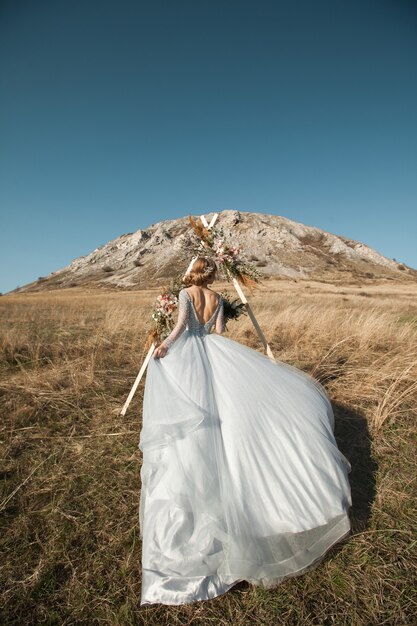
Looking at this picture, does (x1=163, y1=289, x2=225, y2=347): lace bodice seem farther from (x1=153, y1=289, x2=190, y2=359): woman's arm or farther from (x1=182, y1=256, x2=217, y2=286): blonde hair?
(x1=182, y1=256, x2=217, y2=286): blonde hair

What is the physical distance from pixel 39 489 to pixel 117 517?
109 cm

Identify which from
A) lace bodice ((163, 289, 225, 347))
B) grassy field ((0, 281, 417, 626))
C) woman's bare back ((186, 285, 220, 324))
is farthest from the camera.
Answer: woman's bare back ((186, 285, 220, 324))

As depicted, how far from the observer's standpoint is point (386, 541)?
295cm

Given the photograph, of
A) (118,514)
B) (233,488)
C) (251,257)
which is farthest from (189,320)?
(251,257)

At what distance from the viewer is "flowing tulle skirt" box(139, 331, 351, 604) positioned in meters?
2.44

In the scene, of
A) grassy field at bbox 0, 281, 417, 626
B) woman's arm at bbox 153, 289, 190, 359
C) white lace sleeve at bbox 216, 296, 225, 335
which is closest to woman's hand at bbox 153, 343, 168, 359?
woman's arm at bbox 153, 289, 190, 359

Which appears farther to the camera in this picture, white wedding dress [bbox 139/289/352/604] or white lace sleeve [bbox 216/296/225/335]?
white lace sleeve [bbox 216/296/225/335]

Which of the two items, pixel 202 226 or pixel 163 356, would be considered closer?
pixel 163 356

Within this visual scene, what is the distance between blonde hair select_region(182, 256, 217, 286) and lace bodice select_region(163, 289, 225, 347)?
29 centimetres

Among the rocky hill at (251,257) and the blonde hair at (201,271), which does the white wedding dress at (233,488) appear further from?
the rocky hill at (251,257)

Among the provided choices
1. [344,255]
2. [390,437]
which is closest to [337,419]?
[390,437]

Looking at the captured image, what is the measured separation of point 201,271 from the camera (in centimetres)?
456

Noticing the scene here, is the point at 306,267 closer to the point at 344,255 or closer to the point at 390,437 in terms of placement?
the point at 344,255

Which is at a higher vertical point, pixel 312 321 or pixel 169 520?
pixel 312 321
